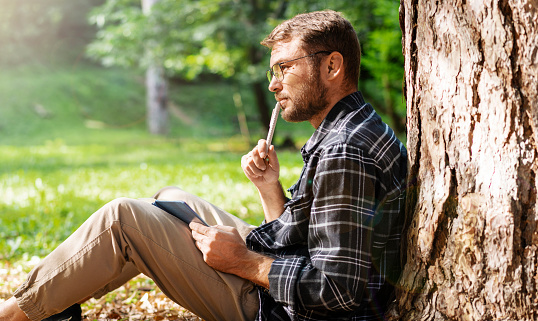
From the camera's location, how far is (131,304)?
3711 mm

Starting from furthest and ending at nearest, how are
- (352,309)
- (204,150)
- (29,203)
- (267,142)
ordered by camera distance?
1. (204,150)
2. (29,203)
3. (267,142)
4. (352,309)

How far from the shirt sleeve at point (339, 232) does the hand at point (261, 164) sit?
71cm

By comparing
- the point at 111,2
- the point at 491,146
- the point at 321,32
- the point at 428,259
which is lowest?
the point at 428,259

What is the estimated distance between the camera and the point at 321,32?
8.16 feet

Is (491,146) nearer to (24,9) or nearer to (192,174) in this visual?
(192,174)

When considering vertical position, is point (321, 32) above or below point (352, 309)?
above

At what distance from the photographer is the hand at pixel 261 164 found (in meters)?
2.85

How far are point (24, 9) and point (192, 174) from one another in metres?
23.9

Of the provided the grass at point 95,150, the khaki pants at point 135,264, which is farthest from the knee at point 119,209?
the grass at point 95,150

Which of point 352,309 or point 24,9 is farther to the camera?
point 24,9

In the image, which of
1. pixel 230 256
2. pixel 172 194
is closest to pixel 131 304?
pixel 172 194

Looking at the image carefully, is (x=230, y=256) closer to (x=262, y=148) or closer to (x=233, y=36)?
(x=262, y=148)

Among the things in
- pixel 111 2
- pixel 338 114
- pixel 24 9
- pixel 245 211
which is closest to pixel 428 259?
pixel 338 114

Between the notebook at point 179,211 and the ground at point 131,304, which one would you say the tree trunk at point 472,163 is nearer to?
the notebook at point 179,211
